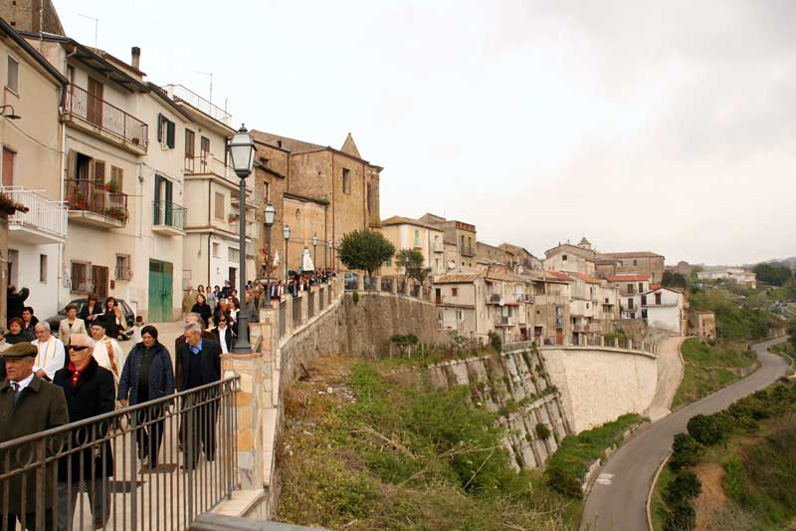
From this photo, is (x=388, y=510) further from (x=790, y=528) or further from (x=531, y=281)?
(x=531, y=281)

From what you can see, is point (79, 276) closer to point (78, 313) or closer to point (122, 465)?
point (78, 313)

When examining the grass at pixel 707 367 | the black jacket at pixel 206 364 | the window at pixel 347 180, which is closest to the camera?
the black jacket at pixel 206 364

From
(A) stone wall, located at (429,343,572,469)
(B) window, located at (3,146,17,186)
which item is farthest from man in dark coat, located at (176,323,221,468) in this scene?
(A) stone wall, located at (429,343,572,469)

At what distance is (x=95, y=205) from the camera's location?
2148 centimetres

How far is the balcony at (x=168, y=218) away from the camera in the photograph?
1005 inches

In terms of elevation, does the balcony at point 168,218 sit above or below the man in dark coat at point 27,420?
above

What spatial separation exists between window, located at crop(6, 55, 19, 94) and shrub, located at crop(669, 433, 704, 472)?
1461 inches

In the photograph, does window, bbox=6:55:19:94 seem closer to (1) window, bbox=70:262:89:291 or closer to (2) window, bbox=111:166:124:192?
(2) window, bbox=111:166:124:192

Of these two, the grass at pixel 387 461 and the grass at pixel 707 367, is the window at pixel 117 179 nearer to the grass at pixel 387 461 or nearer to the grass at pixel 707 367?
the grass at pixel 387 461

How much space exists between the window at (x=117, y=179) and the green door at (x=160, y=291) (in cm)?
349

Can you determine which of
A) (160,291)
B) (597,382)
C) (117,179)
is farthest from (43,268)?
(597,382)

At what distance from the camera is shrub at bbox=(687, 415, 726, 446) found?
39625 mm

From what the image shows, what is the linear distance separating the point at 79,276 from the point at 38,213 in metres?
3.99

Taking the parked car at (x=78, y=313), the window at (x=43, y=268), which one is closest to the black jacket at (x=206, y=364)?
the parked car at (x=78, y=313)
